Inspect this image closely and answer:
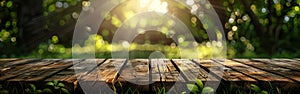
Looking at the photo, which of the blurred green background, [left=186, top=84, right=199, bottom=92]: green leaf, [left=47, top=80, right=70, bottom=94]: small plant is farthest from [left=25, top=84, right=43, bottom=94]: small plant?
the blurred green background

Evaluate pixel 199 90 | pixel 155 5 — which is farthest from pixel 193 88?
pixel 155 5

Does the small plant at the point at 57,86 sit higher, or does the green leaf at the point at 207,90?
the small plant at the point at 57,86

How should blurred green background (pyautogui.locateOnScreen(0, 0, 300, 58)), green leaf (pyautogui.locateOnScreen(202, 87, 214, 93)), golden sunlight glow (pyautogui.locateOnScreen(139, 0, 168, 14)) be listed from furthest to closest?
1. blurred green background (pyautogui.locateOnScreen(0, 0, 300, 58))
2. golden sunlight glow (pyautogui.locateOnScreen(139, 0, 168, 14))
3. green leaf (pyautogui.locateOnScreen(202, 87, 214, 93))

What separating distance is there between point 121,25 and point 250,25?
9.21ft

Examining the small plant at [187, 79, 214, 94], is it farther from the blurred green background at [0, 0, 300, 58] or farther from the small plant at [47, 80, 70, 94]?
the blurred green background at [0, 0, 300, 58]

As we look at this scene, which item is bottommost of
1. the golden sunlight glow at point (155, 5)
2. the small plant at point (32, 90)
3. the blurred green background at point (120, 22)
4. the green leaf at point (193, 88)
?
the green leaf at point (193, 88)

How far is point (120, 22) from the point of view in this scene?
854cm

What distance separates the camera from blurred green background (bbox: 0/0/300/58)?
24.2 feet

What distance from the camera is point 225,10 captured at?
7.57m

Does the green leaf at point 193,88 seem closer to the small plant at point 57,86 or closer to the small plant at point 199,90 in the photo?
the small plant at point 199,90

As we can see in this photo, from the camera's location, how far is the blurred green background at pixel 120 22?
24.2ft

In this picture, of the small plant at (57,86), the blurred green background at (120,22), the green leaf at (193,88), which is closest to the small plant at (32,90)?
the small plant at (57,86)

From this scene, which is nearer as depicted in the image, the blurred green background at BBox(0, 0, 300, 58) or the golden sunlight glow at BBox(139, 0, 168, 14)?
the golden sunlight glow at BBox(139, 0, 168, 14)

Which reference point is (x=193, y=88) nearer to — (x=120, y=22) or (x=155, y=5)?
(x=155, y=5)
